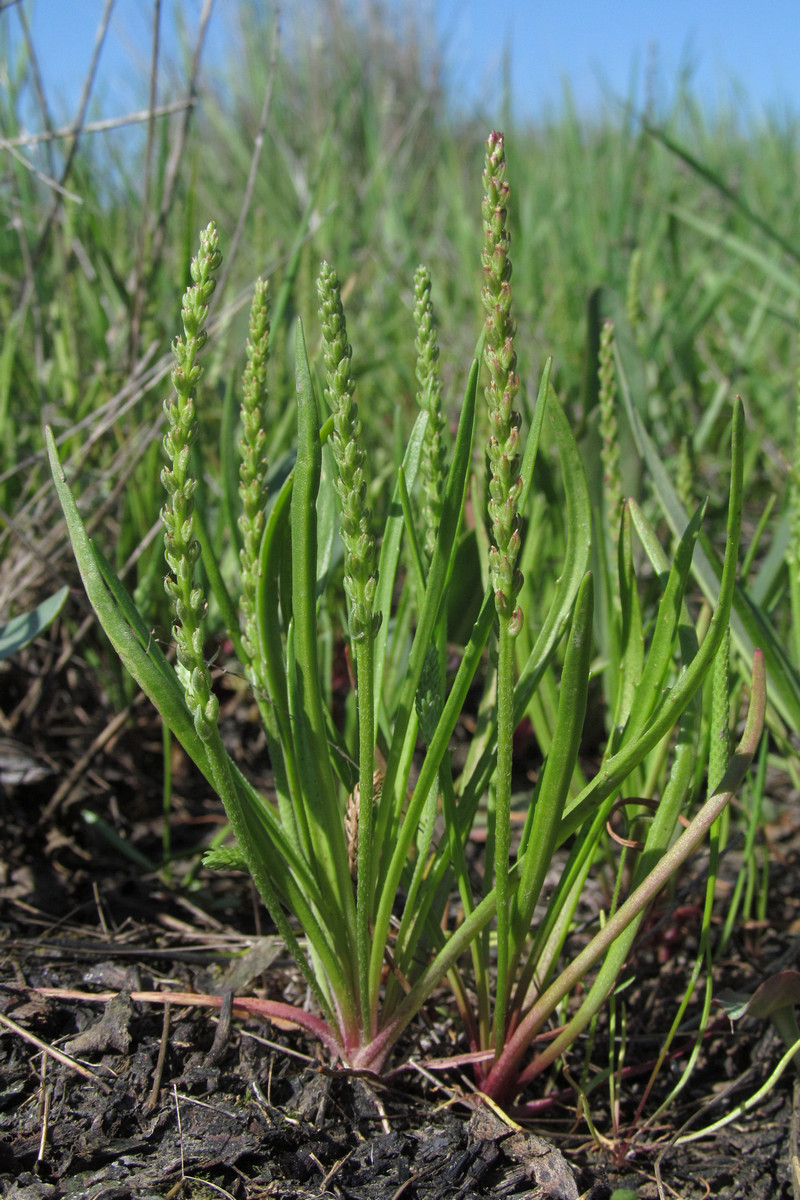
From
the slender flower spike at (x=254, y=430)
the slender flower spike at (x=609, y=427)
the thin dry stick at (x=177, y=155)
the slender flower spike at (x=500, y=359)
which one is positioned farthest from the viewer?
the thin dry stick at (x=177, y=155)

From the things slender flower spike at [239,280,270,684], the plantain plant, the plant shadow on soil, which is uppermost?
slender flower spike at [239,280,270,684]

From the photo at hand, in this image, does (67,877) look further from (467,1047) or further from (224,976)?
(467,1047)

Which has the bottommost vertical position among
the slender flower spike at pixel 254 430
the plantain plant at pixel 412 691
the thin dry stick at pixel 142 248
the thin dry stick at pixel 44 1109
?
the thin dry stick at pixel 44 1109

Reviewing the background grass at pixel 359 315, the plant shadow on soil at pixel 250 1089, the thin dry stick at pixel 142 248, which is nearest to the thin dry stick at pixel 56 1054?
the plant shadow on soil at pixel 250 1089

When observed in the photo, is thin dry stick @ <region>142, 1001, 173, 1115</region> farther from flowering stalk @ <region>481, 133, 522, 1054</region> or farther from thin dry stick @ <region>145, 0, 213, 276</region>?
thin dry stick @ <region>145, 0, 213, 276</region>

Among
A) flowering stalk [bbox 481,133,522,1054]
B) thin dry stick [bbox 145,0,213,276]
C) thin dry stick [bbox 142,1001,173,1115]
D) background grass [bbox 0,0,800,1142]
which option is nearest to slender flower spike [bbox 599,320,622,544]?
background grass [bbox 0,0,800,1142]

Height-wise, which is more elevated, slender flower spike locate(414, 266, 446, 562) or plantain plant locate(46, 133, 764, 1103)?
slender flower spike locate(414, 266, 446, 562)

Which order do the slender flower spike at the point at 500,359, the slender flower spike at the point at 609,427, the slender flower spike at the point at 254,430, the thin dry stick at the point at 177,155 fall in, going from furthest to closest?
the thin dry stick at the point at 177,155 → the slender flower spike at the point at 609,427 → the slender flower spike at the point at 254,430 → the slender flower spike at the point at 500,359

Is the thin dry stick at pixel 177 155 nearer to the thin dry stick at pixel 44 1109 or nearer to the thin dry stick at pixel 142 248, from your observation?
the thin dry stick at pixel 142 248
